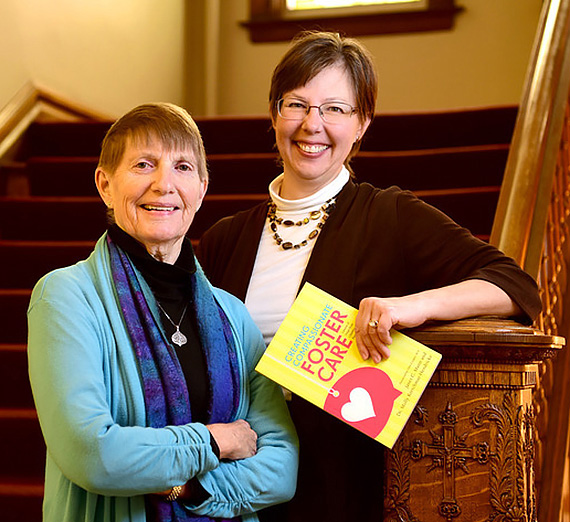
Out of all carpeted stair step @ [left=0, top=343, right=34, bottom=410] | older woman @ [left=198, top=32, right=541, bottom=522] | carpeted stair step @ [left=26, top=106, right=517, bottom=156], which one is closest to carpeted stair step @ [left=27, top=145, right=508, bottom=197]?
carpeted stair step @ [left=26, top=106, right=517, bottom=156]

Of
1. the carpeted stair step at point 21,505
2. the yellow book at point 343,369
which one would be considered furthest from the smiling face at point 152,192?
the carpeted stair step at point 21,505

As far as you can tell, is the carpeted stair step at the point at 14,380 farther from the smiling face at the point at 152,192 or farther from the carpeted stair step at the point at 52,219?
the smiling face at the point at 152,192

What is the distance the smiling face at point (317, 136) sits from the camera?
185 cm

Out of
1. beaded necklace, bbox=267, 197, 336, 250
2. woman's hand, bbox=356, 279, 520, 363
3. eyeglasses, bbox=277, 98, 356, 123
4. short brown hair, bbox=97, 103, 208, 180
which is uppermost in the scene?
eyeglasses, bbox=277, 98, 356, 123

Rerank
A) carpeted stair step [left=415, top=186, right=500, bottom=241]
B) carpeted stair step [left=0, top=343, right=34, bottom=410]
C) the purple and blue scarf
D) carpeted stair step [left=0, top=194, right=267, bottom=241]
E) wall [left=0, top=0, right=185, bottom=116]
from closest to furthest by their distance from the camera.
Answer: the purple and blue scarf, carpeted stair step [left=0, top=343, right=34, bottom=410], carpeted stair step [left=415, top=186, right=500, bottom=241], carpeted stair step [left=0, top=194, right=267, bottom=241], wall [left=0, top=0, right=185, bottom=116]

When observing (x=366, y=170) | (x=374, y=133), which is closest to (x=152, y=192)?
(x=366, y=170)

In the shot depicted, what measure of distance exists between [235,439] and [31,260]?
2.69 m

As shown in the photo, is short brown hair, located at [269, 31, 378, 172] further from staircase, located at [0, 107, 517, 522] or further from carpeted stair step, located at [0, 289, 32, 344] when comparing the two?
carpeted stair step, located at [0, 289, 32, 344]

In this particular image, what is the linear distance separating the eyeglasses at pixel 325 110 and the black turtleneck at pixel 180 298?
21.2 inches

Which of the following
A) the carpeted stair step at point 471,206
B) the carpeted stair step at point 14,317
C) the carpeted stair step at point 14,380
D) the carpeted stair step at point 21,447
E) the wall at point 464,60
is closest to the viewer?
the carpeted stair step at point 21,447

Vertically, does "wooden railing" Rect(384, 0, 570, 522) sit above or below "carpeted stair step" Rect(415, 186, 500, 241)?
below

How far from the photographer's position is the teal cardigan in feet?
3.98

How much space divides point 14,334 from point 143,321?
91.9 inches

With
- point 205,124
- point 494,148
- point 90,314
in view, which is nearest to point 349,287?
point 90,314
